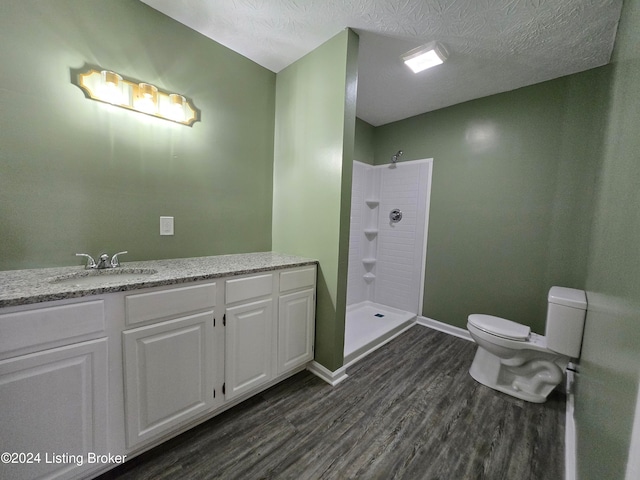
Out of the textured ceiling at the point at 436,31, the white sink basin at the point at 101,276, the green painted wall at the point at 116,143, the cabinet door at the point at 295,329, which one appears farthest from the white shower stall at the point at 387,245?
the white sink basin at the point at 101,276

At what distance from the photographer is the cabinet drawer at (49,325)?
2.83 ft

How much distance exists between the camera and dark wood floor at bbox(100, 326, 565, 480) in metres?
1.20

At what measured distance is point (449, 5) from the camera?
139 cm

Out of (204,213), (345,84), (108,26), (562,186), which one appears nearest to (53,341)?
(204,213)

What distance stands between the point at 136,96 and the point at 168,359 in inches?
61.5

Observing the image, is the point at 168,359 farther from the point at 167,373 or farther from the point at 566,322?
the point at 566,322

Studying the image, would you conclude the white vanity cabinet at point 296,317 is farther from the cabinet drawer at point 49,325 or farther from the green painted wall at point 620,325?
the green painted wall at point 620,325

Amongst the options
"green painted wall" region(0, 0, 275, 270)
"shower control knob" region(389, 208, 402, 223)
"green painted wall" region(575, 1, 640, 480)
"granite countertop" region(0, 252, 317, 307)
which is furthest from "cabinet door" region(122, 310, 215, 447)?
"shower control knob" region(389, 208, 402, 223)

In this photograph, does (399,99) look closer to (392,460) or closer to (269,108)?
(269,108)

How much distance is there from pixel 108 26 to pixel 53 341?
5.67ft

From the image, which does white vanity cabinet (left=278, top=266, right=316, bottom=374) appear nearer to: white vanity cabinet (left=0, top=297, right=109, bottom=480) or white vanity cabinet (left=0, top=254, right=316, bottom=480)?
white vanity cabinet (left=0, top=254, right=316, bottom=480)

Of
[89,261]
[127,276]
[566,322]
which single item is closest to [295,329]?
[127,276]

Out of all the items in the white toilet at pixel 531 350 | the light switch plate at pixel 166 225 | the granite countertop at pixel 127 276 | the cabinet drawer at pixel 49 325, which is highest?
the light switch plate at pixel 166 225

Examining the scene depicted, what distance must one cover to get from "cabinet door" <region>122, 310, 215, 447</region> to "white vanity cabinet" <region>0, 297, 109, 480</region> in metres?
0.10
